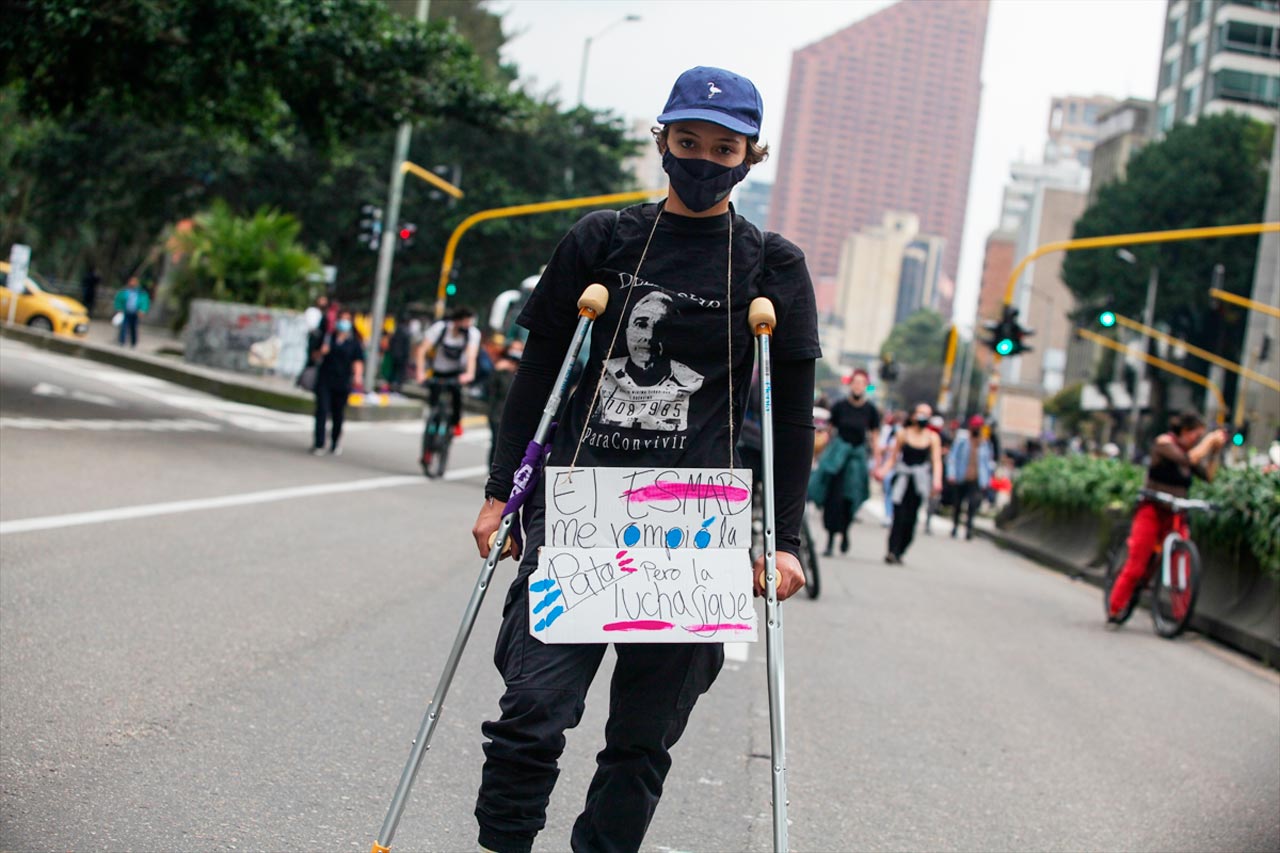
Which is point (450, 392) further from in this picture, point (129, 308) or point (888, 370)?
point (888, 370)

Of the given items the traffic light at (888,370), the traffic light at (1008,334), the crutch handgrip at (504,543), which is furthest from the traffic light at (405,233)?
the crutch handgrip at (504,543)

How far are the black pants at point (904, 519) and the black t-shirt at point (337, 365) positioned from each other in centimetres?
586

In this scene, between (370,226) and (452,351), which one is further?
(370,226)

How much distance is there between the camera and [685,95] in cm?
339

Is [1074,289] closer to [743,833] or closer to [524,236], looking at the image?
[524,236]

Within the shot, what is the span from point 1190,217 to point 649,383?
6224 centimetres

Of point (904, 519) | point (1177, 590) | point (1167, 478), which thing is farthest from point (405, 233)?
point (1177, 590)

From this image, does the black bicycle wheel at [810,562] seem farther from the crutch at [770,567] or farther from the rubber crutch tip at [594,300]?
the rubber crutch tip at [594,300]

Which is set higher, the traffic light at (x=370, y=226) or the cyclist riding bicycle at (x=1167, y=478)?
the traffic light at (x=370, y=226)

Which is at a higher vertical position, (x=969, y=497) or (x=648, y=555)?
(x=648, y=555)

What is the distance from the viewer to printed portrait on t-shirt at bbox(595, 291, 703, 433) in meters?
3.39

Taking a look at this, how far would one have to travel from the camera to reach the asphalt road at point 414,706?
458 centimetres

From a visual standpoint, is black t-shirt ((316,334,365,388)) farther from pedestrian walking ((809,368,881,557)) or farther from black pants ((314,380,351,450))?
pedestrian walking ((809,368,881,557))

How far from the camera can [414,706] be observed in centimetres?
596
